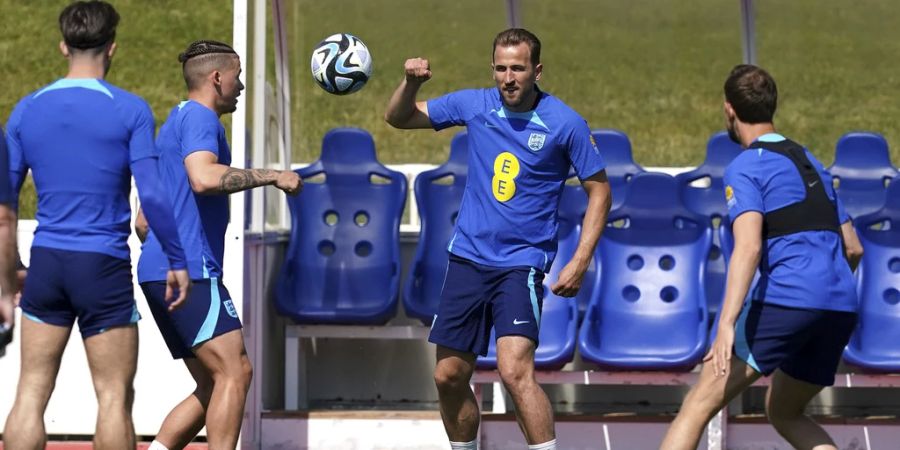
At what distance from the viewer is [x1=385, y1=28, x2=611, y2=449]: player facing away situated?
7.08 metres

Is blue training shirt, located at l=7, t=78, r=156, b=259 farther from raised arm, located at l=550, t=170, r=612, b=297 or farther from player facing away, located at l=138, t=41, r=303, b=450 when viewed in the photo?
raised arm, located at l=550, t=170, r=612, b=297

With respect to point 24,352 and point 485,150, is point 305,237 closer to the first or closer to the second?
point 485,150

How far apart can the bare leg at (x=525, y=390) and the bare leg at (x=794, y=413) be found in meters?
0.98

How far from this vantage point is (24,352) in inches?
242

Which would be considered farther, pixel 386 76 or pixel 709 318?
pixel 386 76

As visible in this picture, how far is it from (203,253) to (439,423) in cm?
266

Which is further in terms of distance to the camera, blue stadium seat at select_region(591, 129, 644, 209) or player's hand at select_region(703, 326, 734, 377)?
blue stadium seat at select_region(591, 129, 644, 209)

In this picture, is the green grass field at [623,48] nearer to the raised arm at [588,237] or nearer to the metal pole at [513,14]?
the metal pole at [513,14]

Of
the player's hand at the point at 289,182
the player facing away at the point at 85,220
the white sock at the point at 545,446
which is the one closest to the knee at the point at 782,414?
the white sock at the point at 545,446

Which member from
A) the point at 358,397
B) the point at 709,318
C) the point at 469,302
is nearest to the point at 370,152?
the point at 358,397

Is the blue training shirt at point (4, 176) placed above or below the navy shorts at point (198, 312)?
above

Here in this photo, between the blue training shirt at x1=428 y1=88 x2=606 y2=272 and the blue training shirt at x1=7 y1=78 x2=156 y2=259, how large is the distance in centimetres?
172

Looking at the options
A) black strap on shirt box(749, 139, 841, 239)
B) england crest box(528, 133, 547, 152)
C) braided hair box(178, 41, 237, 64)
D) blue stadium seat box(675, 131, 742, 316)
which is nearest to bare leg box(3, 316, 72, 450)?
braided hair box(178, 41, 237, 64)

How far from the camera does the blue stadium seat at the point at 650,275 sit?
929cm
